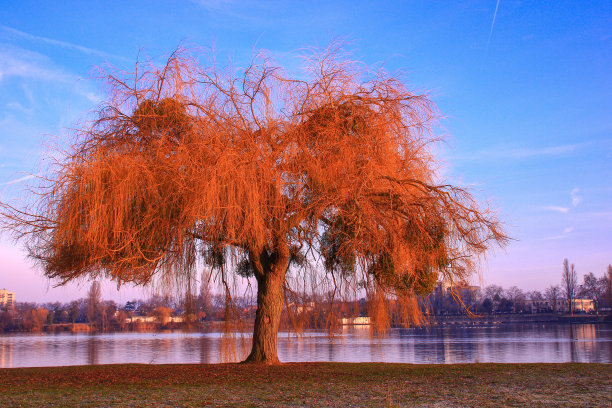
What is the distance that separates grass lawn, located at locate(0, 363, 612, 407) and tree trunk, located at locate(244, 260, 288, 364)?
628 mm

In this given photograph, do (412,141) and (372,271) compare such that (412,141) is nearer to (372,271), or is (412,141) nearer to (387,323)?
(372,271)

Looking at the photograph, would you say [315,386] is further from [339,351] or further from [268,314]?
[339,351]

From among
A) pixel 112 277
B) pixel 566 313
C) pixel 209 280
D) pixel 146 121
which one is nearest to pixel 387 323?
pixel 209 280

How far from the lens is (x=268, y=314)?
11992 mm

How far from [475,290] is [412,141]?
3.26 meters

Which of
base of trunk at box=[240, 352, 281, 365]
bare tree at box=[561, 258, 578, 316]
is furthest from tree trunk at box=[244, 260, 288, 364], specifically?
bare tree at box=[561, 258, 578, 316]

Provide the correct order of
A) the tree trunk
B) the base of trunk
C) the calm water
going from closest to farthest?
1. the base of trunk
2. the tree trunk
3. the calm water

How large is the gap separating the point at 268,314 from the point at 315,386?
12.2ft

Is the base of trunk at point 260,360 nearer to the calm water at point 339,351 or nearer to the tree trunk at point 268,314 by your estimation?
the tree trunk at point 268,314

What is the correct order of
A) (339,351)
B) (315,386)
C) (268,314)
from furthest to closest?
(339,351) < (268,314) < (315,386)

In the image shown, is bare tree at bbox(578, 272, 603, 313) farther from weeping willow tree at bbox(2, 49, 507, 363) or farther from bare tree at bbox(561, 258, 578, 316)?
weeping willow tree at bbox(2, 49, 507, 363)

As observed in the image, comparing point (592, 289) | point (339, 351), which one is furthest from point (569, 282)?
point (339, 351)

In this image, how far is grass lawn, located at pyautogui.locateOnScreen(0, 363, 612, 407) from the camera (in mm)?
6883

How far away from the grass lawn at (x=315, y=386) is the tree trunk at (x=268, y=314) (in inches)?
24.7
